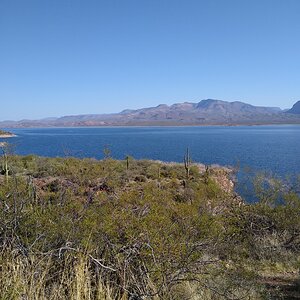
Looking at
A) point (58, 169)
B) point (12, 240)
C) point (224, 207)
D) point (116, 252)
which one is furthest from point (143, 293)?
point (58, 169)

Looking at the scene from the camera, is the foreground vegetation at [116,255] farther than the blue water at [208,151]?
No

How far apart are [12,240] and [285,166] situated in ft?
143

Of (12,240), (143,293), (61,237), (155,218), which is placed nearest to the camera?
(143,293)

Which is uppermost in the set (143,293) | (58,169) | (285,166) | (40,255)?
(40,255)

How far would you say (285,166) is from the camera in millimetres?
45406

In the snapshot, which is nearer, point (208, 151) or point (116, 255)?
point (116, 255)

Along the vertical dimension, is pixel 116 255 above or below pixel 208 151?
above

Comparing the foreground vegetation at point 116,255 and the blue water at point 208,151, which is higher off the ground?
the foreground vegetation at point 116,255

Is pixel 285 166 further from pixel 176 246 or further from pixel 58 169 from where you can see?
pixel 176 246

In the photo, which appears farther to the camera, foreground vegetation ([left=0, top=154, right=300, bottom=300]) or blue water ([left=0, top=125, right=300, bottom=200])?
blue water ([left=0, top=125, right=300, bottom=200])

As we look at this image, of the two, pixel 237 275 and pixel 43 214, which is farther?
pixel 237 275

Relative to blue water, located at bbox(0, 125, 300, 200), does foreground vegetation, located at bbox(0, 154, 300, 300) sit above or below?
above

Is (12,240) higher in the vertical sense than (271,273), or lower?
higher

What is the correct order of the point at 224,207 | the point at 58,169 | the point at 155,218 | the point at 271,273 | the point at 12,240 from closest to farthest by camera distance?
the point at 12,240
the point at 155,218
the point at 271,273
the point at 224,207
the point at 58,169
